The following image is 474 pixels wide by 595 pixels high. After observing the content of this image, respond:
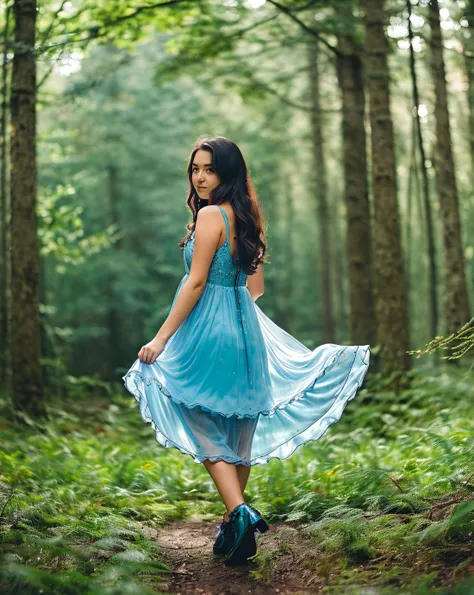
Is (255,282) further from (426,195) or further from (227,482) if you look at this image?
(426,195)

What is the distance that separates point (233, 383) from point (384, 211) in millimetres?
4963

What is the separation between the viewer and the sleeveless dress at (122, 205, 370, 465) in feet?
14.4

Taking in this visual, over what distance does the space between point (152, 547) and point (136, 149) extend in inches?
826

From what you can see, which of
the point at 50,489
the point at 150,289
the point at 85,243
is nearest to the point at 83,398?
the point at 85,243

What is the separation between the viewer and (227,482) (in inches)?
168

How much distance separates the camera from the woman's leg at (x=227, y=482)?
4.21 m

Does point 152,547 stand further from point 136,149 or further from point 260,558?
point 136,149

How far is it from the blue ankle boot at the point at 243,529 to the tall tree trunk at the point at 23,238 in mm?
5063

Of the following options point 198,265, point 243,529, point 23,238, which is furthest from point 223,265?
point 23,238

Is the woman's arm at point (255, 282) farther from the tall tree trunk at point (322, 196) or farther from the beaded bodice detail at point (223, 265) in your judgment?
the tall tree trunk at point (322, 196)

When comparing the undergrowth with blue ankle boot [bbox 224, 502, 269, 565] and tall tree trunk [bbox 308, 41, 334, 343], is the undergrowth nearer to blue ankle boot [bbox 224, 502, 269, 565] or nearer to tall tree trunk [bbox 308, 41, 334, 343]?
blue ankle boot [bbox 224, 502, 269, 565]

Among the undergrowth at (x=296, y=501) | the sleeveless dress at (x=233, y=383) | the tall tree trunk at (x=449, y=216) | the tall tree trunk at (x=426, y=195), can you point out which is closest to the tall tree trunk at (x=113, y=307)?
the tall tree trunk at (x=426, y=195)

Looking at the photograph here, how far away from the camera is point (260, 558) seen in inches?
165

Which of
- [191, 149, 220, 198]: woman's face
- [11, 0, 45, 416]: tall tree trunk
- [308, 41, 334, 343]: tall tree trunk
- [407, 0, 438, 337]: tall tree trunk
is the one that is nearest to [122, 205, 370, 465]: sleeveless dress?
[191, 149, 220, 198]: woman's face
